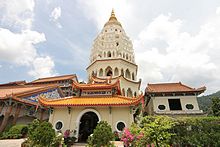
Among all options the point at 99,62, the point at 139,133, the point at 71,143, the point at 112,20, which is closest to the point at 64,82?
the point at 99,62

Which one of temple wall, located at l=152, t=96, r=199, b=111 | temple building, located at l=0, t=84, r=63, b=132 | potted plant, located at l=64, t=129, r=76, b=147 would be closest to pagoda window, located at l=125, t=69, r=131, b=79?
temple wall, located at l=152, t=96, r=199, b=111

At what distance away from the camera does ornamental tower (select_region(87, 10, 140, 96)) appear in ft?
90.5

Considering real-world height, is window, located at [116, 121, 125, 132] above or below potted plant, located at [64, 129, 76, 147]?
above

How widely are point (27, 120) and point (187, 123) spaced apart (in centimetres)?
1827

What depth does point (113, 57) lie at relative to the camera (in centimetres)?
2845

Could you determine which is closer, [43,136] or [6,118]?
[43,136]

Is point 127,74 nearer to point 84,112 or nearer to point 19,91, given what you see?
point 84,112

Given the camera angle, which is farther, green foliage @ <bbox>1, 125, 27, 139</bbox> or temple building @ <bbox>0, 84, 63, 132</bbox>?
temple building @ <bbox>0, 84, 63, 132</bbox>

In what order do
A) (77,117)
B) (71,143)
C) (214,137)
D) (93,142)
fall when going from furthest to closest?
(77,117) < (71,143) < (214,137) < (93,142)

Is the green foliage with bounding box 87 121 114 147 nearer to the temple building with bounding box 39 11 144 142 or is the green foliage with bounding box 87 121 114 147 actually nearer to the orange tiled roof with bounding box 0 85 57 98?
the temple building with bounding box 39 11 144 142

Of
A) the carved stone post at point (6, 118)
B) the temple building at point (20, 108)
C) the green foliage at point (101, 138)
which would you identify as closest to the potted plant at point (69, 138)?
the green foliage at point (101, 138)

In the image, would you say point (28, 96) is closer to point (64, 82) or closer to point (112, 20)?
point (64, 82)

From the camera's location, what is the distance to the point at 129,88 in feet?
87.2

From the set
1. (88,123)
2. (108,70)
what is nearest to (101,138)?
(88,123)
